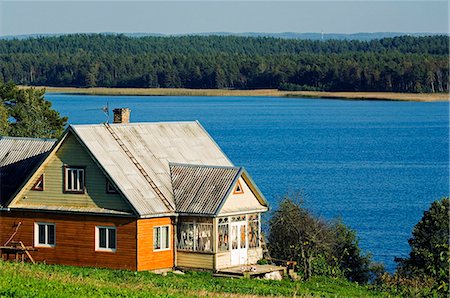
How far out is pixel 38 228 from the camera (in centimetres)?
3328

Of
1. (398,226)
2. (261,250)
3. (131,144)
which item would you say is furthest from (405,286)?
(398,226)

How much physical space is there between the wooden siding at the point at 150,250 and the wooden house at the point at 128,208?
0.03 meters

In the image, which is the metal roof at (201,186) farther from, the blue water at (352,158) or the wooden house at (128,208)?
the blue water at (352,158)

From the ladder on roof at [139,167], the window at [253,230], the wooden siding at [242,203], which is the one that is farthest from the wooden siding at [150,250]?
the window at [253,230]

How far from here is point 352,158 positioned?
87.3m

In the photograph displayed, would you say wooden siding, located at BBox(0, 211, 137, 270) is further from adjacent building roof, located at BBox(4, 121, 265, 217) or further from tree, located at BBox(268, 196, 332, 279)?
tree, located at BBox(268, 196, 332, 279)

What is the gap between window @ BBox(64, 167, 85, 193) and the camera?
107 ft

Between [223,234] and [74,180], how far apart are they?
453 centimetres

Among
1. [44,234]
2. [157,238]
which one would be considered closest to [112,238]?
[157,238]

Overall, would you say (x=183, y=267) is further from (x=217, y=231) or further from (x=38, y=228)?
(x=38, y=228)

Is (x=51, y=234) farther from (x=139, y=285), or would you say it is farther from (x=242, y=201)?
(x=139, y=285)

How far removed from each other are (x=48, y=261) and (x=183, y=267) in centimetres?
393

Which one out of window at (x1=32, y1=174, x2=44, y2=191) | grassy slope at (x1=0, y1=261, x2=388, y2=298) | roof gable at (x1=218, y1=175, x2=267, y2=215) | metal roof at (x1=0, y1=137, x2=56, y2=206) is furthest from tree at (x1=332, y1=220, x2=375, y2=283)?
window at (x1=32, y1=174, x2=44, y2=191)

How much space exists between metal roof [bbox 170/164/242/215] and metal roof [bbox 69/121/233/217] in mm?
263
